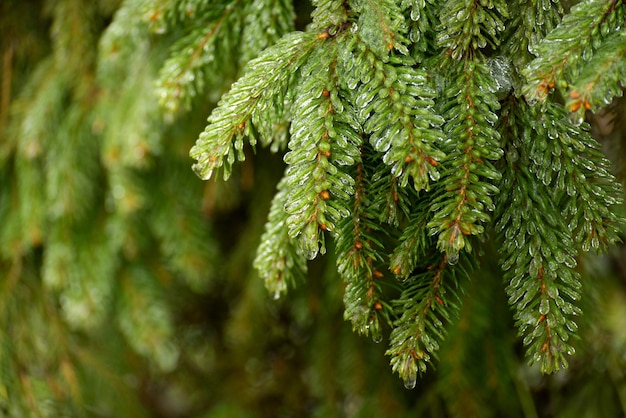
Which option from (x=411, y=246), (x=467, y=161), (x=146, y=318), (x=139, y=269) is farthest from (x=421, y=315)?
(x=139, y=269)

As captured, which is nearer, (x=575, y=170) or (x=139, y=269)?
(x=575, y=170)

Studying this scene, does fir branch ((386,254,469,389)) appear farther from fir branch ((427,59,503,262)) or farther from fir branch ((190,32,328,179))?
fir branch ((190,32,328,179))

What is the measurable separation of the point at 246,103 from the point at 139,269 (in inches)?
42.4

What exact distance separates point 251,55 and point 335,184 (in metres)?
0.40

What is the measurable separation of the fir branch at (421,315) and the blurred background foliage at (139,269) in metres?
0.55

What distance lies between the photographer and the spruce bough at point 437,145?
2.06 ft

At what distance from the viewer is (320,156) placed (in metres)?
0.65

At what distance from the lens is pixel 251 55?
95cm

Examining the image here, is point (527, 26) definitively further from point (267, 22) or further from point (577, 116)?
point (267, 22)

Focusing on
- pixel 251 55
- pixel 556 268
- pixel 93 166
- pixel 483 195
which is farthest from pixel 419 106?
pixel 93 166

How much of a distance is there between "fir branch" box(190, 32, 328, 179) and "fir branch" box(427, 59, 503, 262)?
0.19 meters

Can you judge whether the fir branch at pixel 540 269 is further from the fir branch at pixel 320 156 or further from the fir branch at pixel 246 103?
the fir branch at pixel 246 103

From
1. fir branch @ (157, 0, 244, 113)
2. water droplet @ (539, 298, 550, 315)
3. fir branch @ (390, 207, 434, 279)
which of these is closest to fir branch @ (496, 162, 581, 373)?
water droplet @ (539, 298, 550, 315)

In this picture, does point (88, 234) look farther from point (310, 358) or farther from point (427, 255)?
point (427, 255)
